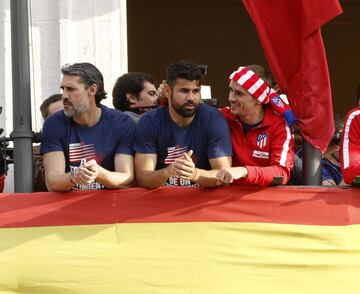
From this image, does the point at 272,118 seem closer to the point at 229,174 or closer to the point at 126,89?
the point at 229,174

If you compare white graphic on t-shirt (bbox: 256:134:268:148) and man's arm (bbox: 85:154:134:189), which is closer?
man's arm (bbox: 85:154:134:189)

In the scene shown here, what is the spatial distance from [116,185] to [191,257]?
568mm

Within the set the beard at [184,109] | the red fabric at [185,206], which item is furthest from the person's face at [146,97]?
the red fabric at [185,206]

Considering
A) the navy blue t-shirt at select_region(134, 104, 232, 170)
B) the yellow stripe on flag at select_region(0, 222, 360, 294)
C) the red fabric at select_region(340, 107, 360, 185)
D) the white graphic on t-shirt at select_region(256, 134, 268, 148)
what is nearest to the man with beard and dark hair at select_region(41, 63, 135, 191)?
the navy blue t-shirt at select_region(134, 104, 232, 170)

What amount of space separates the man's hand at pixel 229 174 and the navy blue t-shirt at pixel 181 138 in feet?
1.08

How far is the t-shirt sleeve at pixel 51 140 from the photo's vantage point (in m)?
5.56

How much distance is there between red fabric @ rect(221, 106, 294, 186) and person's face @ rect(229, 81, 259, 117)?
6 cm

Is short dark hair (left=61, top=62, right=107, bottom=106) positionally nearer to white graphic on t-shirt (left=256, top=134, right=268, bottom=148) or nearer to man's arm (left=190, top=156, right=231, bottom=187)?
man's arm (left=190, top=156, right=231, bottom=187)

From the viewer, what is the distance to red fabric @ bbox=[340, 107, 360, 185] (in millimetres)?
5359

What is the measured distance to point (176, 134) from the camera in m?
5.57

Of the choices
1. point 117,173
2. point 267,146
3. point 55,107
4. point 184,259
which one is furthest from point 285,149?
point 55,107

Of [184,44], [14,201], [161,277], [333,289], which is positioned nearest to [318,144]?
[333,289]

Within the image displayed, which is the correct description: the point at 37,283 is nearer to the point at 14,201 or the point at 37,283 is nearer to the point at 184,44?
the point at 14,201

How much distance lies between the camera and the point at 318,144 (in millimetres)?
5457
